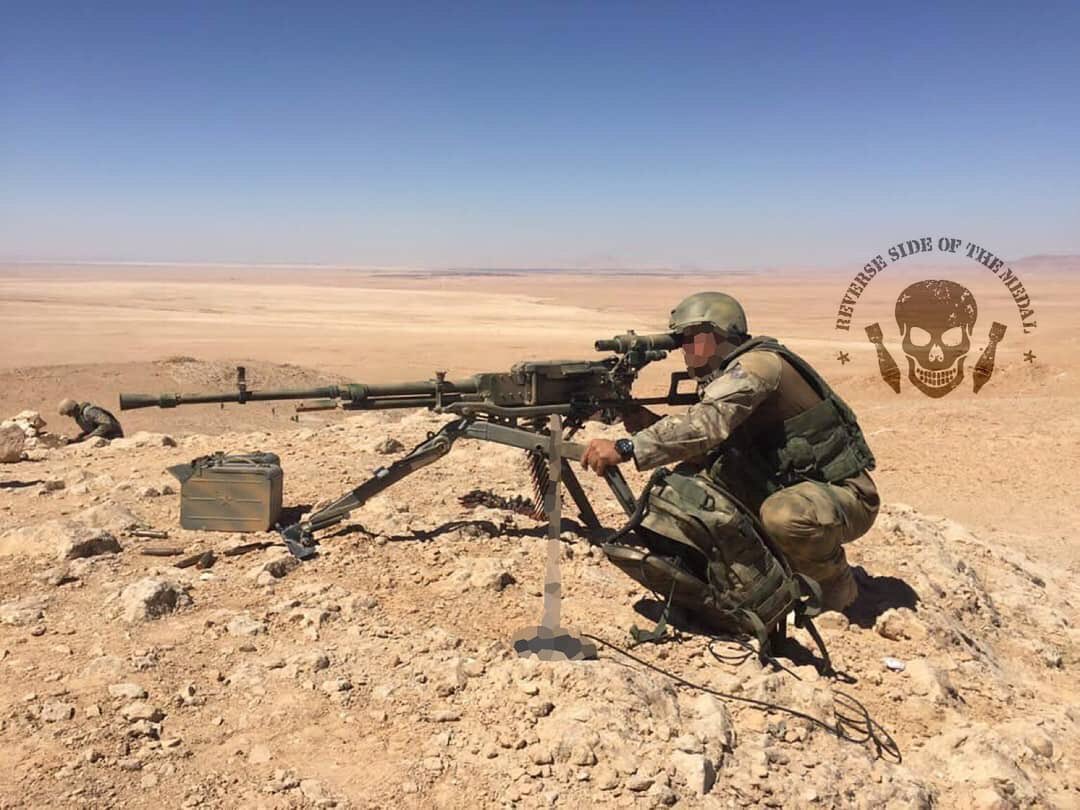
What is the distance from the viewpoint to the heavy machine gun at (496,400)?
5.42 m

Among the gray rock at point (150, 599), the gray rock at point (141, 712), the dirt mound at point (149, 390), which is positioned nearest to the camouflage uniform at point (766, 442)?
the gray rock at point (141, 712)

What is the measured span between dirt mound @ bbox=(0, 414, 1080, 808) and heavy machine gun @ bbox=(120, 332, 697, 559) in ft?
1.33

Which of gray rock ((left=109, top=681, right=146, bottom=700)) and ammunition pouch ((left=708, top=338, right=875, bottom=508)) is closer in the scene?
gray rock ((left=109, top=681, right=146, bottom=700))

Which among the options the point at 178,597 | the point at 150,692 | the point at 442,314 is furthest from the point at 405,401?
the point at 442,314

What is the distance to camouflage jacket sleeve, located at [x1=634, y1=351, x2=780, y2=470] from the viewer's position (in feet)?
13.8

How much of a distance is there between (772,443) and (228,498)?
3.65 meters

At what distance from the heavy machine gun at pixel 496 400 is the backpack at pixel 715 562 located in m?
0.83

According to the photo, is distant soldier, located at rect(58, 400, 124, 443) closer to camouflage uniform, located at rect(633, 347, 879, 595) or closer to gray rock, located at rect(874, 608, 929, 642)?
camouflage uniform, located at rect(633, 347, 879, 595)

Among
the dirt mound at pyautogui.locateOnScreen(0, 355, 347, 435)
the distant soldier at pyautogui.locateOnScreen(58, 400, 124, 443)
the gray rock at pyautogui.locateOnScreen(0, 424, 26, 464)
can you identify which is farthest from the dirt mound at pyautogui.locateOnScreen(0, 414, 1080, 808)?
the dirt mound at pyautogui.locateOnScreen(0, 355, 347, 435)

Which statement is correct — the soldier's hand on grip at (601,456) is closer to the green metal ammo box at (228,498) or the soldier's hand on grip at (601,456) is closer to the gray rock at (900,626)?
the gray rock at (900,626)

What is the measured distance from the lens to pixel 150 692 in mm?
3531

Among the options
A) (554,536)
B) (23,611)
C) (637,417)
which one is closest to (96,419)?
(23,611)

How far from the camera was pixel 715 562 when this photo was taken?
4258 millimetres

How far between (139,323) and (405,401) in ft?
121
